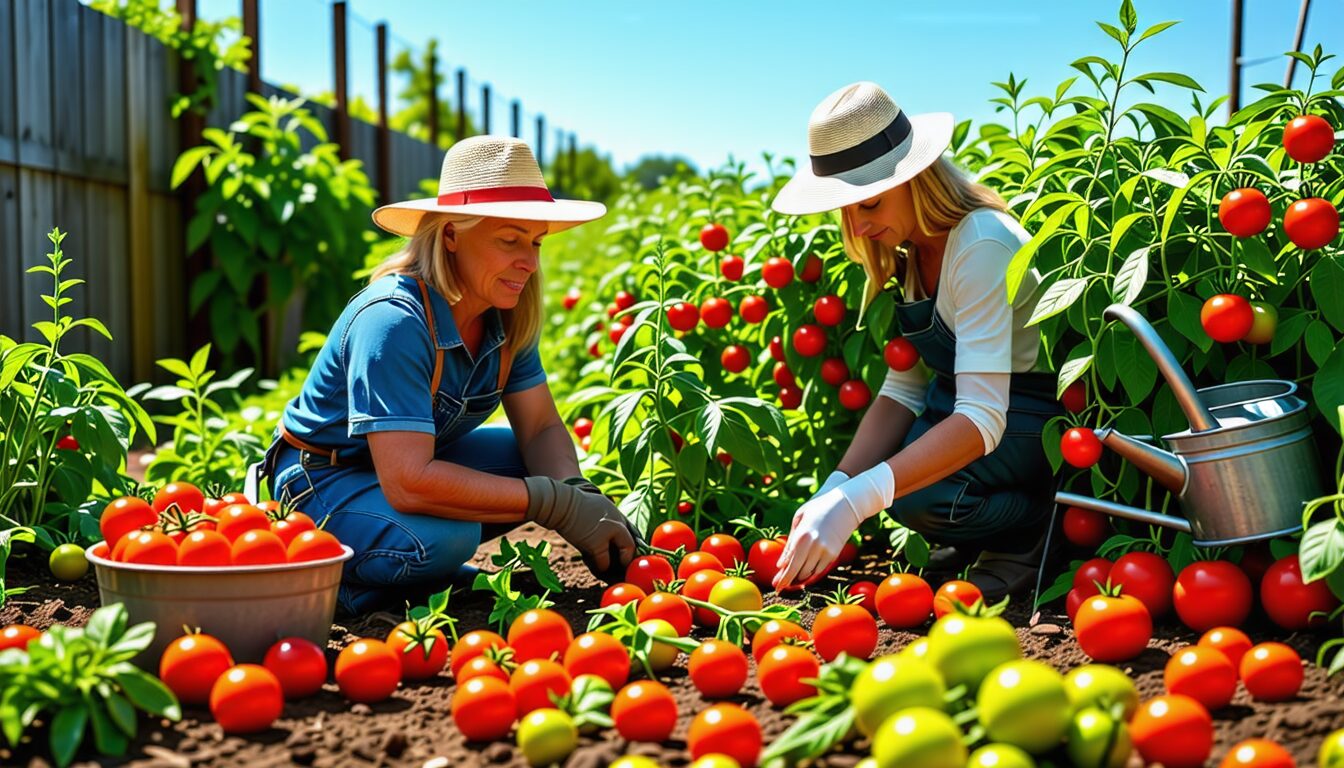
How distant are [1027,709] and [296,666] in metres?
1.08

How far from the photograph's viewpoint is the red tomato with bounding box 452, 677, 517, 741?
156 centimetres

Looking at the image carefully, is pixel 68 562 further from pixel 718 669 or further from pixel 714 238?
pixel 714 238

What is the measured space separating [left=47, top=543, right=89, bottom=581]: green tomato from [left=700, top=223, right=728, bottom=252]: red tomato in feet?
5.52

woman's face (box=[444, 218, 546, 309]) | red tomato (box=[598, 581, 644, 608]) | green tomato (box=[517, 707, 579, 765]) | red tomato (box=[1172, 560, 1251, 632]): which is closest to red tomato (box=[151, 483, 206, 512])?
woman's face (box=[444, 218, 546, 309])

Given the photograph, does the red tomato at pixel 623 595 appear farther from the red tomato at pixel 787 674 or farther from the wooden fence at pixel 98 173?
the wooden fence at pixel 98 173

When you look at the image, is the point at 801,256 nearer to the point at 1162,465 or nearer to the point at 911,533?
the point at 911,533

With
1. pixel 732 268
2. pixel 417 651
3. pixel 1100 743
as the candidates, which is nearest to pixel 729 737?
pixel 1100 743

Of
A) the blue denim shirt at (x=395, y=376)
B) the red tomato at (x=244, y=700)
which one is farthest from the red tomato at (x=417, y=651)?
the blue denim shirt at (x=395, y=376)

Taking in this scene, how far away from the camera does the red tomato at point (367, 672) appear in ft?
5.71

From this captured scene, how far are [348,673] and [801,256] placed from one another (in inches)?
64.7

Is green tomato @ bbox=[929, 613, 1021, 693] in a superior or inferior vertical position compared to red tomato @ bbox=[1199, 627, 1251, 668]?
superior

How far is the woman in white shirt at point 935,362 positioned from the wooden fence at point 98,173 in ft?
11.6

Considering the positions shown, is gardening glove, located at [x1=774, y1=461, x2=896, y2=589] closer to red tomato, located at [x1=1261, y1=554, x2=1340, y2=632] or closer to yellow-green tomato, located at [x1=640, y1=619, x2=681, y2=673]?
yellow-green tomato, located at [x1=640, y1=619, x2=681, y2=673]

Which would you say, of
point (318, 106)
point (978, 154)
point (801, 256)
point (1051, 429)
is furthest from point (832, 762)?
point (318, 106)
